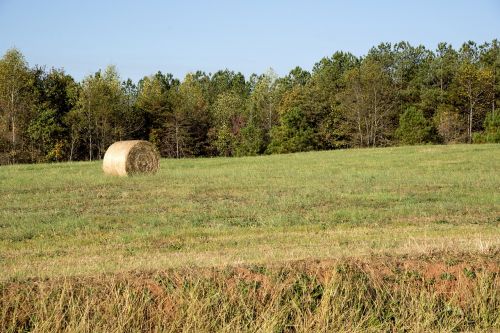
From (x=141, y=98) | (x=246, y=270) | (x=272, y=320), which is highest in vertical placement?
(x=141, y=98)

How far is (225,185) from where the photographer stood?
25.0 m

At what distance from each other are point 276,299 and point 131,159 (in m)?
23.4

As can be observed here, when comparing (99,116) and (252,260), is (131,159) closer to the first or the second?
(252,260)

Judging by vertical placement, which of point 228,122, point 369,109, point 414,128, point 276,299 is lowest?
point 276,299

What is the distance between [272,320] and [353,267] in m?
1.39

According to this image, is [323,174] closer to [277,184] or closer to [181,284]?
[277,184]

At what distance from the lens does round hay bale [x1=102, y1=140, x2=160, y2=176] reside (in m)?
30.1

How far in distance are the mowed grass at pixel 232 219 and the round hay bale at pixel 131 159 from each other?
1.27m

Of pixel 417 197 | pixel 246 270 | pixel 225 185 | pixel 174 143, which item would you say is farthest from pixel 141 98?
pixel 246 270

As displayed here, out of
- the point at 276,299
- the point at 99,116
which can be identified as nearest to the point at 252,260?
the point at 276,299

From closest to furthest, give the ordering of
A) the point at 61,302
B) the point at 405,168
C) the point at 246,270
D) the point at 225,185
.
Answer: the point at 61,302 → the point at 246,270 → the point at 225,185 → the point at 405,168

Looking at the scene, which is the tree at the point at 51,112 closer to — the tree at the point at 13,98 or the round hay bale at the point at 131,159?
the tree at the point at 13,98

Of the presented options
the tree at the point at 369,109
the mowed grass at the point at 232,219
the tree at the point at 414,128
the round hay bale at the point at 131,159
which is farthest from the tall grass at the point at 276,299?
the tree at the point at 369,109

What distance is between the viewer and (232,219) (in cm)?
1546
